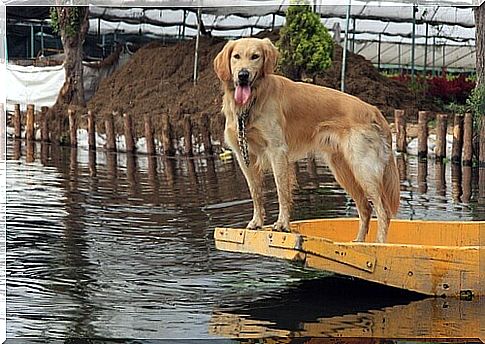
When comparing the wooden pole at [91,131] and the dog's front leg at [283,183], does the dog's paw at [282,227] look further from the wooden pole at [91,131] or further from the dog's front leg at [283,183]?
the wooden pole at [91,131]

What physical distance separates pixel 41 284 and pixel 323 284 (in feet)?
6.50

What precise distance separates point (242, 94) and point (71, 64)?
49.2ft

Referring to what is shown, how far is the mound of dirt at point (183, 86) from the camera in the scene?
19.6 meters

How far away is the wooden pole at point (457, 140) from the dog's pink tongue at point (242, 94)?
30.5 ft

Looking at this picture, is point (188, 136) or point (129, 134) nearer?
point (188, 136)

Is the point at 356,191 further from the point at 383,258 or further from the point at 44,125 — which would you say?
the point at 44,125

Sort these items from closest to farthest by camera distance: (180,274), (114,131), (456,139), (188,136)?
(180,274), (456,139), (188,136), (114,131)

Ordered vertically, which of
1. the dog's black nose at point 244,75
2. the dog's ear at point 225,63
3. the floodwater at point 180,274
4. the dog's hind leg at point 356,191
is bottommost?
the floodwater at point 180,274

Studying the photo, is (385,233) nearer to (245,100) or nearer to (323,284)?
(323,284)

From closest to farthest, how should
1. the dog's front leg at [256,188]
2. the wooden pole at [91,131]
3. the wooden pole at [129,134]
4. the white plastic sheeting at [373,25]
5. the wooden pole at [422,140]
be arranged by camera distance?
the dog's front leg at [256,188] → the wooden pole at [422,140] → the wooden pole at [129,134] → the wooden pole at [91,131] → the white plastic sheeting at [373,25]

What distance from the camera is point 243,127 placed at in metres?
6.87

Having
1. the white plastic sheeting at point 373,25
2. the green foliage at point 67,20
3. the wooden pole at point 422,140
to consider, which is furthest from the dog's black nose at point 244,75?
the green foliage at point 67,20

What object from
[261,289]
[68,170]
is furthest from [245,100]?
[68,170]

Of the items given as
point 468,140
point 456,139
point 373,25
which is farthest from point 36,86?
point 468,140
